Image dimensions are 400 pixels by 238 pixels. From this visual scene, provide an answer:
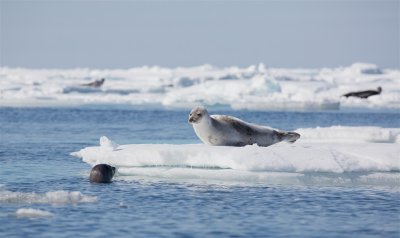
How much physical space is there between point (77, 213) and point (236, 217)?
1730mm

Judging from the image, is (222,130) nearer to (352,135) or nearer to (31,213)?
(352,135)

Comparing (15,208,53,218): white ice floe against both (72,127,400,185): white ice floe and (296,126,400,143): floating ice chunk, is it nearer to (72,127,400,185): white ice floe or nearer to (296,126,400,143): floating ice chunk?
(72,127,400,185): white ice floe

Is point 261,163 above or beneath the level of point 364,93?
beneath

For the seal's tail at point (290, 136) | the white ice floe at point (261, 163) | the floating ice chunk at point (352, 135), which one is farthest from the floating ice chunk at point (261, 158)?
the floating ice chunk at point (352, 135)

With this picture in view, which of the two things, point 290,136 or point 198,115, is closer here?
point 198,115

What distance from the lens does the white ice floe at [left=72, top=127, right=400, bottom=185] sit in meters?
11.0

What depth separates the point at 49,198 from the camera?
9.61 meters

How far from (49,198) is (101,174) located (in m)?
1.61

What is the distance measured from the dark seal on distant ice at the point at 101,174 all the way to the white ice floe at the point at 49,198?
1.39 metres

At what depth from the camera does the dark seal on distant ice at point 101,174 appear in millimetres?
11172

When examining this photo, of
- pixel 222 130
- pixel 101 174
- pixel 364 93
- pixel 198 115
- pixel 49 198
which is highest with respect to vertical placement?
pixel 364 93

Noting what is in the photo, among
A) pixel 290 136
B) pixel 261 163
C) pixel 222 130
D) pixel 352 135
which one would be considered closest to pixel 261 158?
pixel 261 163

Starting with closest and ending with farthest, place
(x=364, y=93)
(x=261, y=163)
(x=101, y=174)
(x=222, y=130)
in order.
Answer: (x=261, y=163) < (x=101, y=174) < (x=222, y=130) < (x=364, y=93)

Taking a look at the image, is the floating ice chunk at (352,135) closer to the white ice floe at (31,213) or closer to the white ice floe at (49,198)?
the white ice floe at (49,198)
